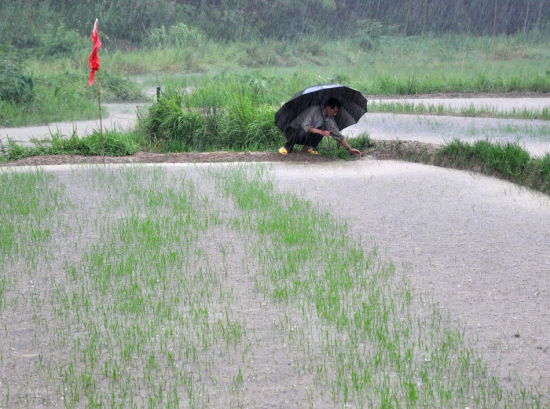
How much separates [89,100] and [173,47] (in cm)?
1467

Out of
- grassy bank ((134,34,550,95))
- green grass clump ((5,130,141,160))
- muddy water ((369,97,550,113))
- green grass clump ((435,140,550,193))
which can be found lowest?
grassy bank ((134,34,550,95))

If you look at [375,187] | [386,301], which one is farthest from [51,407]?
[375,187]

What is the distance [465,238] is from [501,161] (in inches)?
129

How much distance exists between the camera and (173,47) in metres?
34.7

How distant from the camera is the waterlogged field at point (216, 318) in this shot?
4207 millimetres

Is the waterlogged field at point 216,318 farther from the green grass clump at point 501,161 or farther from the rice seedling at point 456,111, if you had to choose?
the rice seedling at point 456,111

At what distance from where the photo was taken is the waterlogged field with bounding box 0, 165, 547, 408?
4.21 meters

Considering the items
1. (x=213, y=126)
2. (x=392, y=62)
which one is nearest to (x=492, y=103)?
(x=213, y=126)

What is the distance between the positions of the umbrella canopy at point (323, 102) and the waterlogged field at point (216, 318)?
277cm

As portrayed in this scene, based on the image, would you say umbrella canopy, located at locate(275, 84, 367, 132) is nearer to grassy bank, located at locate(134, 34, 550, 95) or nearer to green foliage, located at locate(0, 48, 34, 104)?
green foliage, located at locate(0, 48, 34, 104)

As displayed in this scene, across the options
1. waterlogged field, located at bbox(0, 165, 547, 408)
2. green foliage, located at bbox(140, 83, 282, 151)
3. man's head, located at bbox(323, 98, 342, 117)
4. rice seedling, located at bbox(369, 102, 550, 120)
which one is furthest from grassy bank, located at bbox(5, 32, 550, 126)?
waterlogged field, located at bbox(0, 165, 547, 408)

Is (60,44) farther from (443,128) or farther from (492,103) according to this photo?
(443,128)

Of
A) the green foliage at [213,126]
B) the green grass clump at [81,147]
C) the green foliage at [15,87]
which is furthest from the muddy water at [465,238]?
the green foliage at [15,87]

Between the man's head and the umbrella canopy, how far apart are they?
0.19 ft
